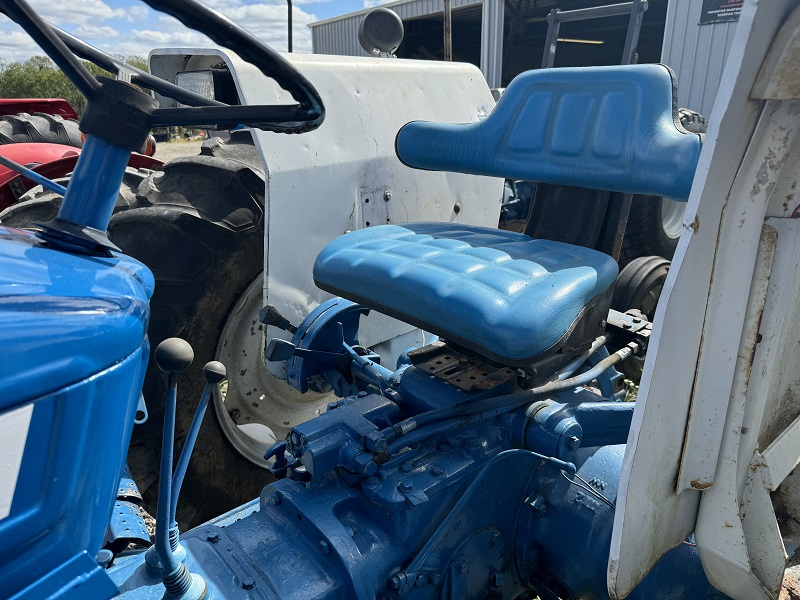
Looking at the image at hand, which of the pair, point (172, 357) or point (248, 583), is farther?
point (248, 583)

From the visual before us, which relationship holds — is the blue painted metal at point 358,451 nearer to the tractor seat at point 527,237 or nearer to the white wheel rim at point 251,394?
the tractor seat at point 527,237

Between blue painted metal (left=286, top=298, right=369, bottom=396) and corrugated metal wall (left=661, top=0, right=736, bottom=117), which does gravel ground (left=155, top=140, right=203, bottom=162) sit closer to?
corrugated metal wall (left=661, top=0, right=736, bottom=117)

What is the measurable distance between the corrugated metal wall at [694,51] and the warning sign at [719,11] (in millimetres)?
46

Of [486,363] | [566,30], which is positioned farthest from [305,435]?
[566,30]

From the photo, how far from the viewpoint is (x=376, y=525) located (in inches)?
45.7

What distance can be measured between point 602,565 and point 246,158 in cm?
147

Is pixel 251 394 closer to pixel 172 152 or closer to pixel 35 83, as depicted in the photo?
pixel 172 152

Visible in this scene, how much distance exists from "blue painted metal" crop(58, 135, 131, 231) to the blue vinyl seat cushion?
64 centimetres

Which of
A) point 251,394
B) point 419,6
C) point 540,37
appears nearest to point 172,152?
point 419,6

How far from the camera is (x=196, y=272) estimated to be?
67.9 inches

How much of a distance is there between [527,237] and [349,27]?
10832mm

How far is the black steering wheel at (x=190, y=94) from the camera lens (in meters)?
0.72

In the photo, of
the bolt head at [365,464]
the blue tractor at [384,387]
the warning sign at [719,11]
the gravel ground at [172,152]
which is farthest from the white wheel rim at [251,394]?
the gravel ground at [172,152]

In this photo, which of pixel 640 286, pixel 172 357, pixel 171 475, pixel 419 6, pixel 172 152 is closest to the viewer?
pixel 172 357
